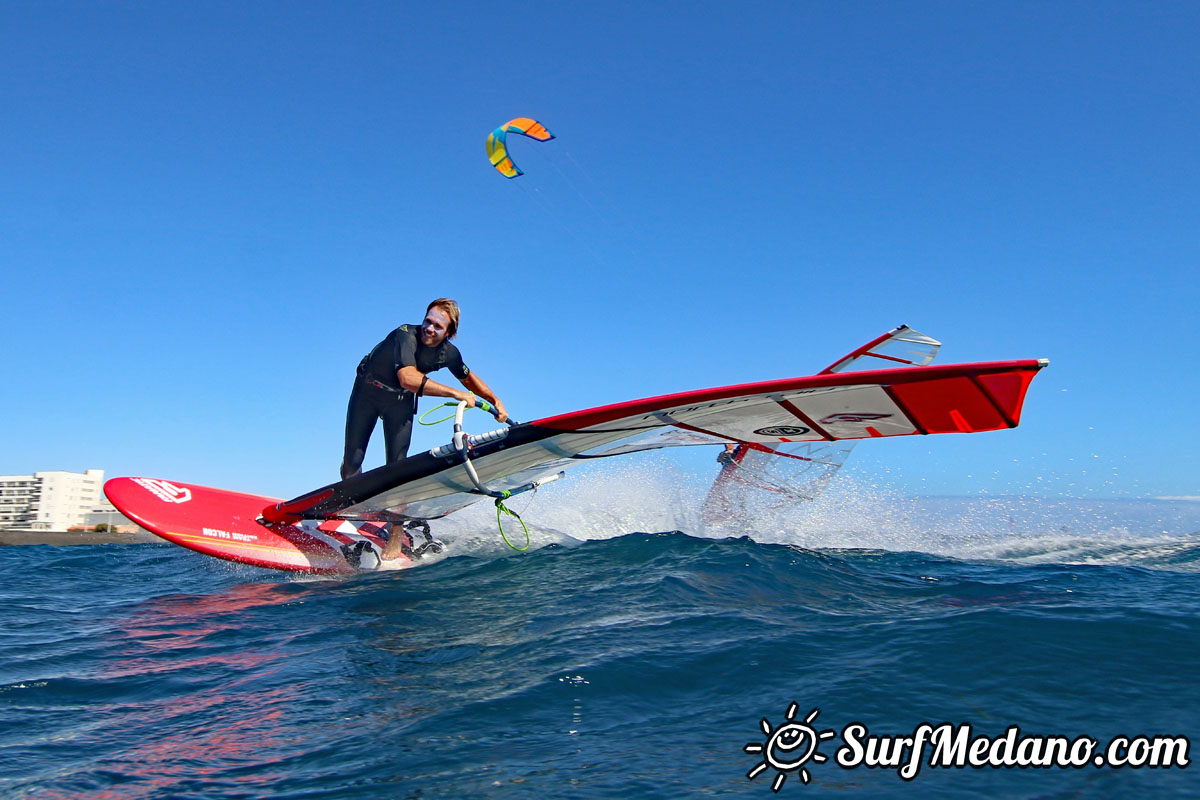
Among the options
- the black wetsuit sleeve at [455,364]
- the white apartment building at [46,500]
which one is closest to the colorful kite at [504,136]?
the black wetsuit sleeve at [455,364]

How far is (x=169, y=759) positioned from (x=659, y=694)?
157 centimetres

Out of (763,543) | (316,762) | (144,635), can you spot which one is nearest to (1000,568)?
(763,543)

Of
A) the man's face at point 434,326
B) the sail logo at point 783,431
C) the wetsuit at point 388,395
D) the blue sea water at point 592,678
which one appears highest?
the man's face at point 434,326

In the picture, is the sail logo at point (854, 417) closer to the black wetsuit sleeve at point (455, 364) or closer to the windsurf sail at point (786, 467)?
the windsurf sail at point (786, 467)

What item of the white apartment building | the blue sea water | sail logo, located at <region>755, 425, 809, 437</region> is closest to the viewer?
the blue sea water

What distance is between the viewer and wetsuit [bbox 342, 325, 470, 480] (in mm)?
5625

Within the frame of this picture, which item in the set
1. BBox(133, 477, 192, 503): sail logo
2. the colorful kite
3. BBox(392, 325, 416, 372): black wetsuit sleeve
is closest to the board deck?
BBox(133, 477, 192, 503): sail logo

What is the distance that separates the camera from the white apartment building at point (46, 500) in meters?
35.2

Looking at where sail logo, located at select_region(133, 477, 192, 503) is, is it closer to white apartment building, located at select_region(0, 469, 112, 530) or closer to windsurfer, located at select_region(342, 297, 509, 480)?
windsurfer, located at select_region(342, 297, 509, 480)

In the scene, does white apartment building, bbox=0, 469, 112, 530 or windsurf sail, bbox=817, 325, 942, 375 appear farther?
white apartment building, bbox=0, 469, 112, 530

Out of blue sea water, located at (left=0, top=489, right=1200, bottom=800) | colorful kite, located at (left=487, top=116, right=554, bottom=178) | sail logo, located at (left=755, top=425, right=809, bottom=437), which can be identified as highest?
colorful kite, located at (left=487, top=116, right=554, bottom=178)

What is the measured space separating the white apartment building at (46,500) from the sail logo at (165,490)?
119 ft

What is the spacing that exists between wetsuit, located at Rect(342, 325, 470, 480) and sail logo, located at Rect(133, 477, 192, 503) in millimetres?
→ 1660

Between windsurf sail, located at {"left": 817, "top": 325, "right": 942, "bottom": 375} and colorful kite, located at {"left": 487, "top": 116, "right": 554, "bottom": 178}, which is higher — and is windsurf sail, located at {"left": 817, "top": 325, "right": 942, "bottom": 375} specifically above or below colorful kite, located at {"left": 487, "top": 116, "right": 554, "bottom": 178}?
below
